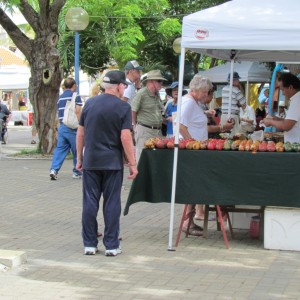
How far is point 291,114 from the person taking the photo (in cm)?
819

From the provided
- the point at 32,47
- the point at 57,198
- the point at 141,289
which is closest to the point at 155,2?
the point at 32,47

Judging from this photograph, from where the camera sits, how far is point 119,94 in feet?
24.2

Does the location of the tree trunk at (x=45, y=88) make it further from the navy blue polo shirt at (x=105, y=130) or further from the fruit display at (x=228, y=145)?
the navy blue polo shirt at (x=105, y=130)

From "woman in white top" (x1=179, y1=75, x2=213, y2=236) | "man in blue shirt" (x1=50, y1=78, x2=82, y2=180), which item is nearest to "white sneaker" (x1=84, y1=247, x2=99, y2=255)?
"woman in white top" (x1=179, y1=75, x2=213, y2=236)

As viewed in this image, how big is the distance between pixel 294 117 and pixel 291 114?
0.05m

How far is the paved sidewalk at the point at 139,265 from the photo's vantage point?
6078mm

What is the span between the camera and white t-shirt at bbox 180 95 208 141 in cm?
843

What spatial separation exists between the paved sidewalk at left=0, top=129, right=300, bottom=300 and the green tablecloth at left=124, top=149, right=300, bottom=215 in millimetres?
537

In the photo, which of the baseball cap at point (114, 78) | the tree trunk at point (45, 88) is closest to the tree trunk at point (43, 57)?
the tree trunk at point (45, 88)

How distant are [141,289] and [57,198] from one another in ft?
17.2

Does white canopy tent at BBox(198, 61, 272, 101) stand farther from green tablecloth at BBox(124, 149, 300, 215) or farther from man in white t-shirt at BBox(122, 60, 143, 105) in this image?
green tablecloth at BBox(124, 149, 300, 215)

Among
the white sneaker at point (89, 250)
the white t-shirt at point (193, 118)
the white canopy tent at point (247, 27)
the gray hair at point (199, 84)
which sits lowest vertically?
the white sneaker at point (89, 250)

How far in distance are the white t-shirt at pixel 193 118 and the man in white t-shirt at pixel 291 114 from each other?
74 centimetres

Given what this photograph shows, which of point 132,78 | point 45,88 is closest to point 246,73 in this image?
point 45,88
